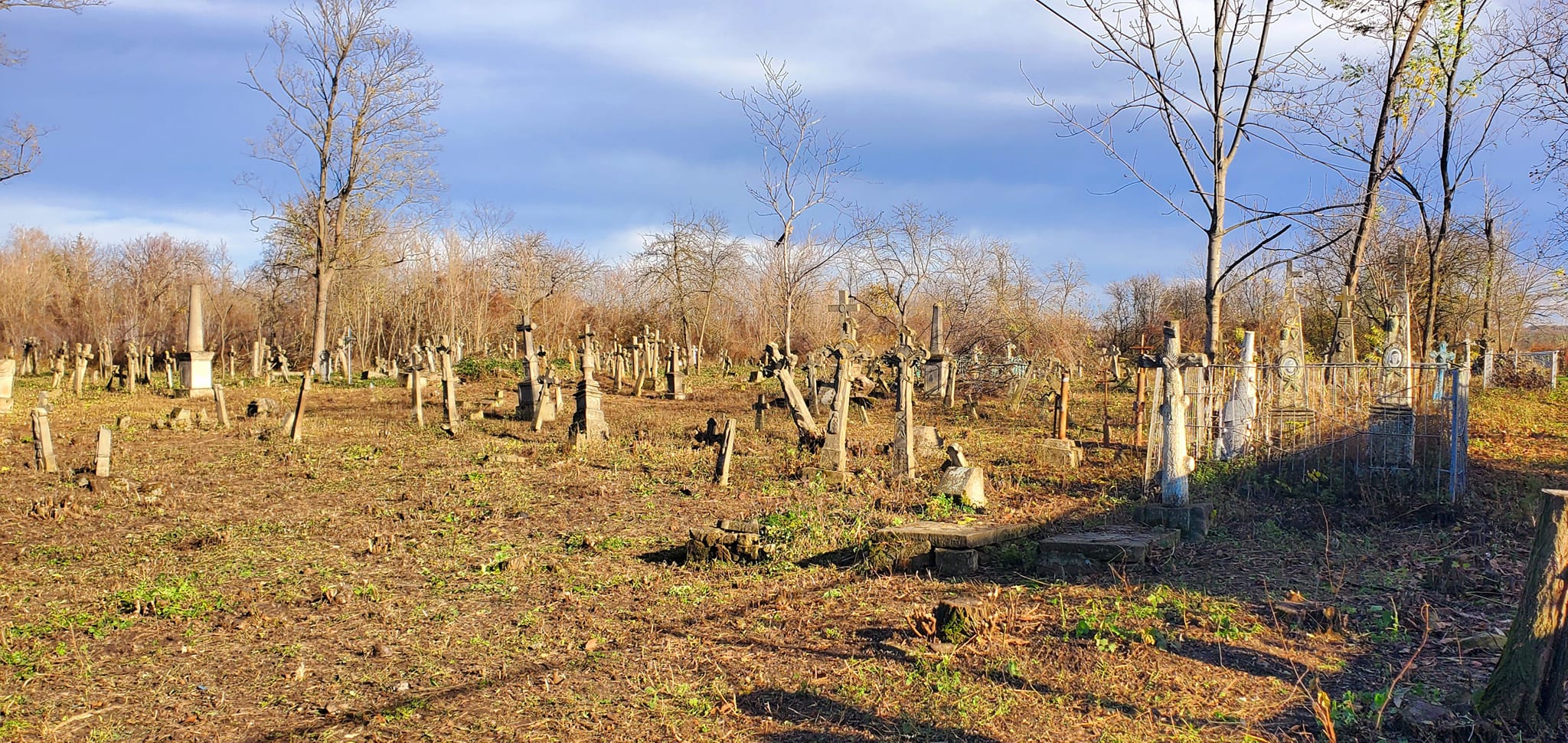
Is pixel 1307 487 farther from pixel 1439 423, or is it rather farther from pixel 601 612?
pixel 601 612

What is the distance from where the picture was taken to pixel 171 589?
262 inches

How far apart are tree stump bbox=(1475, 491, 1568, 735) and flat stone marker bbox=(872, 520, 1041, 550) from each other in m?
3.69

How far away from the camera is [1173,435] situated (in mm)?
9555

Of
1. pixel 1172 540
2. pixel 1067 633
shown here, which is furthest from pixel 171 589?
pixel 1172 540

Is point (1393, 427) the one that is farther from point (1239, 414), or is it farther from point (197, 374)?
point (197, 374)

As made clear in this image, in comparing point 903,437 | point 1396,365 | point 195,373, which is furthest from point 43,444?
point 1396,365

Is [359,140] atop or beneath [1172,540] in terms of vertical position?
atop

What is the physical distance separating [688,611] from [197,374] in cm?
2250

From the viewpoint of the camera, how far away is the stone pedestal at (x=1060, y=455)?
12.1 meters

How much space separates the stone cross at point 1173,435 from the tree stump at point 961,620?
4008 mm

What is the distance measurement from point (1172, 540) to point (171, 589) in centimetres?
749

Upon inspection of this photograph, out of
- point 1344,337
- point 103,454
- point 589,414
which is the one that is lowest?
point 103,454

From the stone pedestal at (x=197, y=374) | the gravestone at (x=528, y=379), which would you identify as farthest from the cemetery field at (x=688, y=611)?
the stone pedestal at (x=197, y=374)

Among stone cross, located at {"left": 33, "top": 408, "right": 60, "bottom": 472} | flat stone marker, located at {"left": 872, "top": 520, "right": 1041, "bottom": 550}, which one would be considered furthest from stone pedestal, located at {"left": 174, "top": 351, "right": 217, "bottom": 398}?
flat stone marker, located at {"left": 872, "top": 520, "right": 1041, "bottom": 550}
